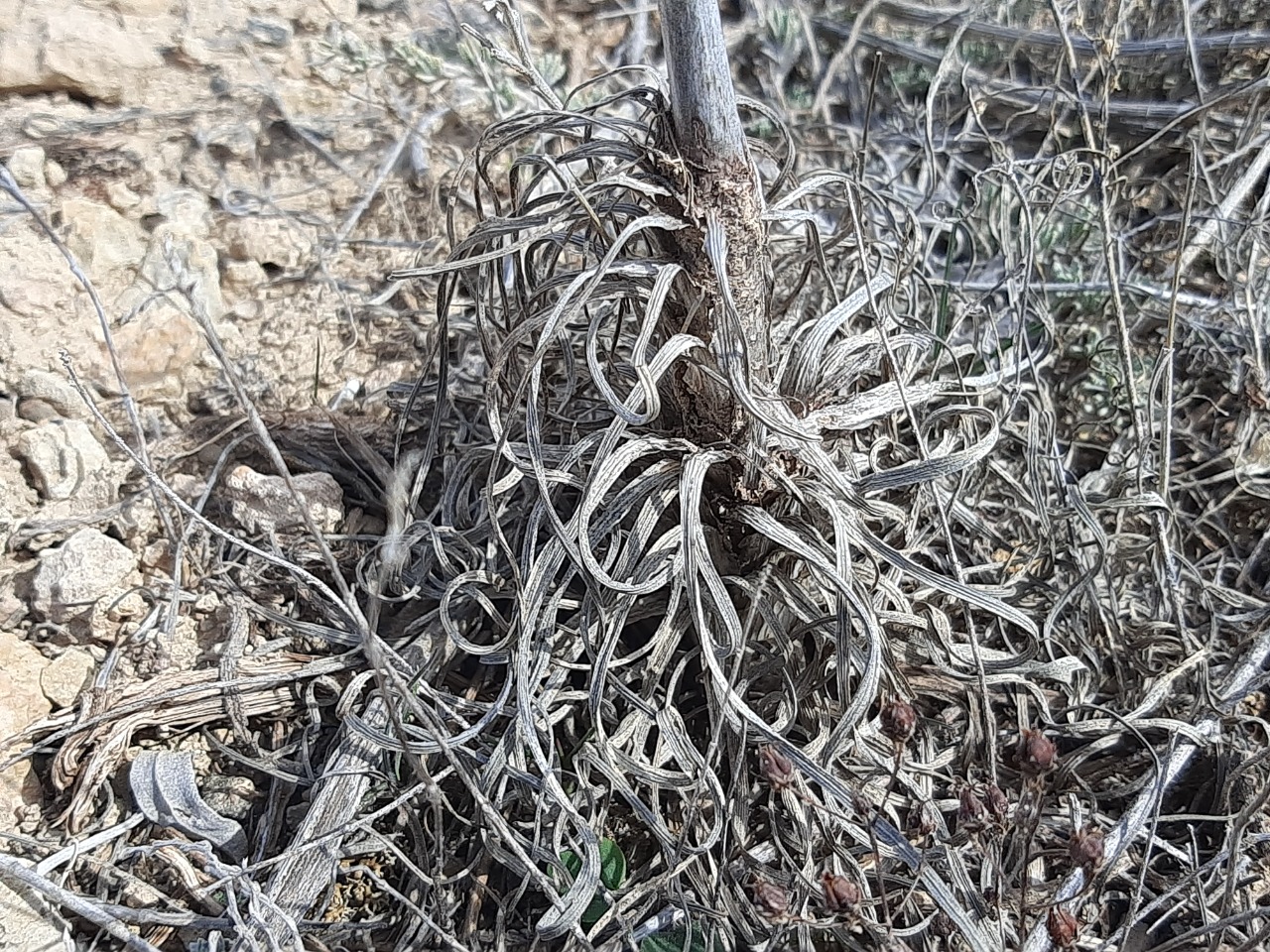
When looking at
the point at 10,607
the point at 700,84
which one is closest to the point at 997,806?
the point at 700,84

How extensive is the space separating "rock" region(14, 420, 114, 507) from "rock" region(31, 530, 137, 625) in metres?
0.12

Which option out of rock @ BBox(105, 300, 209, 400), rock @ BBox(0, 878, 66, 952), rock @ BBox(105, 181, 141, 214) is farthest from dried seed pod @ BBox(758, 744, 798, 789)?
rock @ BBox(105, 181, 141, 214)

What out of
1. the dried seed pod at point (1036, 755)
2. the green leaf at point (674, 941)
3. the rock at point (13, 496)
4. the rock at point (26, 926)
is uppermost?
the rock at point (13, 496)

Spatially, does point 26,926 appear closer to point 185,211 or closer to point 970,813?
point 970,813

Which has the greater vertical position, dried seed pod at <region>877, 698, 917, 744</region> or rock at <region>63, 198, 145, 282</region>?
rock at <region>63, 198, 145, 282</region>

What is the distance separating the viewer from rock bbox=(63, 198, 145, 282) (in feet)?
6.63

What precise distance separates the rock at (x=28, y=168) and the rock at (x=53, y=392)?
1.73 feet

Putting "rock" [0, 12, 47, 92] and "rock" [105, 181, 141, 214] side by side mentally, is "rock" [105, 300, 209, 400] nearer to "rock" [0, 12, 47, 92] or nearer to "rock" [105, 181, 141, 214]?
"rock" [105, 181, 141, 214]

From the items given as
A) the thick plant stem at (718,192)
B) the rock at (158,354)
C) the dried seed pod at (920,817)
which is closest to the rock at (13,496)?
the rock at (158,354)

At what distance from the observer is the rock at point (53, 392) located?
5.87ft

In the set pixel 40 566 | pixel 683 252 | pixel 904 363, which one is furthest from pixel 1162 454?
pixel 40 566

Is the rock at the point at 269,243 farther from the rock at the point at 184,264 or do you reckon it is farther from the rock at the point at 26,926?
the rock at the point at 26,926

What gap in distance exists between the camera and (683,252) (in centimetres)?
133

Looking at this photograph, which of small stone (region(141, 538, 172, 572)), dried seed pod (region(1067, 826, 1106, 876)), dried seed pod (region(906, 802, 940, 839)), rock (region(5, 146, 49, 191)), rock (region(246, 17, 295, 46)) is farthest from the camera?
rock (region(246, 17, 295, 46))
